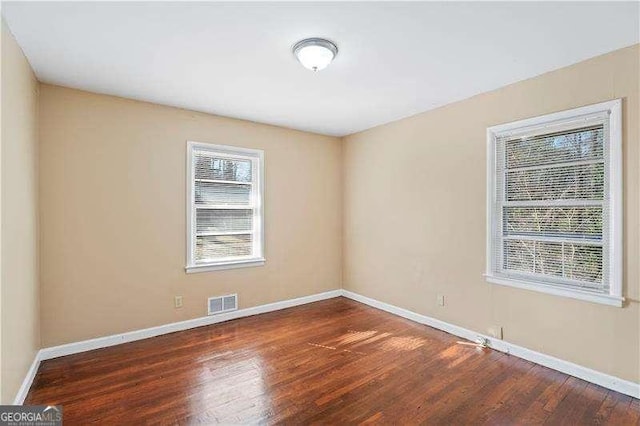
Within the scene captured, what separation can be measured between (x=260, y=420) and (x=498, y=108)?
11.0ft

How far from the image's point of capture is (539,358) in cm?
276

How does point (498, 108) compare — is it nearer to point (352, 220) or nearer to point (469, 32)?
point (469, 32)

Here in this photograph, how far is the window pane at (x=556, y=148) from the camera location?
252 cm

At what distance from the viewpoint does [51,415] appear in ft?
6.68

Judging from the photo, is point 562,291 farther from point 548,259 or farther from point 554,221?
point 554,221

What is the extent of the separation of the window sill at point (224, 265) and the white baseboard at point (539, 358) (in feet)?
6.30

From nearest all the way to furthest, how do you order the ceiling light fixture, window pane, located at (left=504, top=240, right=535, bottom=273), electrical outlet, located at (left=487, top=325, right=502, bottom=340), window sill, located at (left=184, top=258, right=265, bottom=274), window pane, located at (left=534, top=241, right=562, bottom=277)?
1. the ceiling light fixture
2. window pane, located at (left=534, top=241, right=562, bottom=277)
3. window pane, located at (left=504, top=240, right=535, bottom=273)
4. electrical outlet, located at (left=487, top=325, right=502, bottom=340)
5. window sill, located at (left=184, top=258, right=265, bottom=274)

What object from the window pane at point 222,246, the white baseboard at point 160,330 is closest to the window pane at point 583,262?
the white baseboard at point 160,330

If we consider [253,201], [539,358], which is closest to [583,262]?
[539,358]

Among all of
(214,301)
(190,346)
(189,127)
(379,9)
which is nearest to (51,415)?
(190,346)

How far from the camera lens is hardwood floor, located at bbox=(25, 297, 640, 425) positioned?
208 centimetres

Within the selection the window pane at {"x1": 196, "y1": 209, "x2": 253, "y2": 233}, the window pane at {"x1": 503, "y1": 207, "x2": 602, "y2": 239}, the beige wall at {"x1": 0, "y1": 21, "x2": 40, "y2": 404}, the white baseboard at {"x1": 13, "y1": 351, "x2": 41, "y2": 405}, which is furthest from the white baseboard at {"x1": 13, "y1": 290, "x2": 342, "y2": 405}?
the window pane at {"x1": 503, "y1": 207, "x2": 602, "y2": 239}
